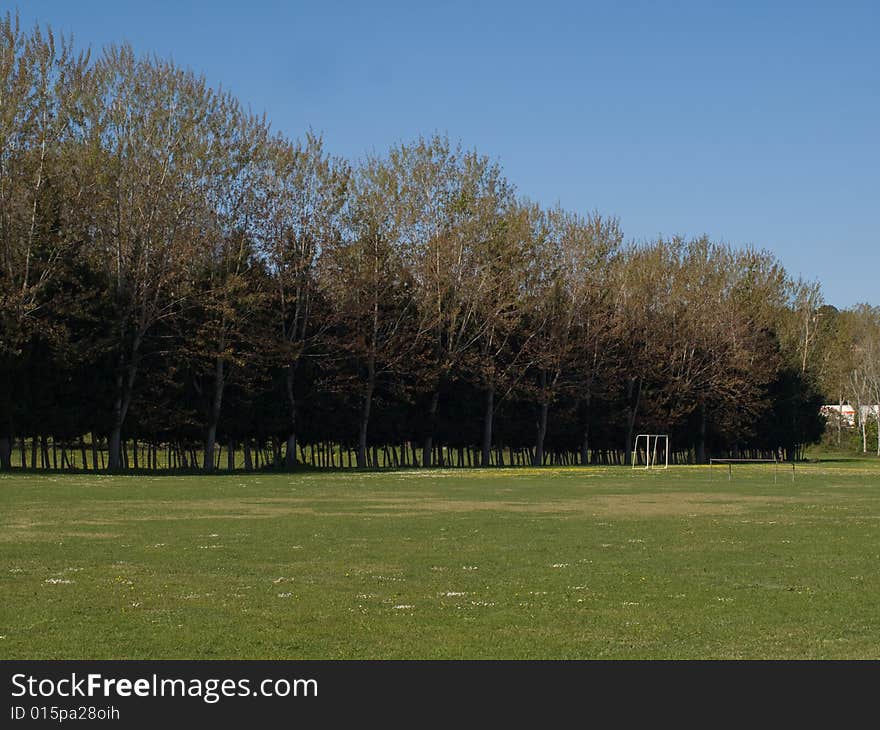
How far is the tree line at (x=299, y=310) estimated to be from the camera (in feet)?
204

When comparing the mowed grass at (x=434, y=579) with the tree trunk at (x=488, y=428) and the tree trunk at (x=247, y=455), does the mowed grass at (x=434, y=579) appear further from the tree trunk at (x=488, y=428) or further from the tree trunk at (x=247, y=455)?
the tree trunk at (x=488, y=428)

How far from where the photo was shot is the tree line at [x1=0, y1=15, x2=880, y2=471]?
62.3m

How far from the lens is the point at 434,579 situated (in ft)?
65.4

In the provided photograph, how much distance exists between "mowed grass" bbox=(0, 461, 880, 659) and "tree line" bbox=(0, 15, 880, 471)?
81.8ft

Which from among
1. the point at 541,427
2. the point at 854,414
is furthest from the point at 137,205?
the point at 854,414

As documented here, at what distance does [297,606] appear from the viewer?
16.8 m

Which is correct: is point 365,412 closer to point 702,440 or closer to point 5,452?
point 5,452

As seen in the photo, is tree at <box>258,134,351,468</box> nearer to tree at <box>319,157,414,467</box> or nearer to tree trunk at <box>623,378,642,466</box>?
tree at <box>319,157,414,467</box>

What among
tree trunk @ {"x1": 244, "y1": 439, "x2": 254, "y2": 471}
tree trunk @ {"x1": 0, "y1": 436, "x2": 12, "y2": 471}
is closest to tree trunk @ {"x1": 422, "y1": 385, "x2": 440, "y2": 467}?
tree trunk @ {"x1": 244, "y1": 439, "x2": 254, "y2": 471}

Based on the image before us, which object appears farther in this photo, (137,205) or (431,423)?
(431,423)

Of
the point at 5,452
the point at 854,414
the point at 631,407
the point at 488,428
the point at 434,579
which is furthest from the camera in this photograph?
the point at 854,414

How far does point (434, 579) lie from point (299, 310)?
186 ft

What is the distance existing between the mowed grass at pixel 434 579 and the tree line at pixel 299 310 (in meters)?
24.9

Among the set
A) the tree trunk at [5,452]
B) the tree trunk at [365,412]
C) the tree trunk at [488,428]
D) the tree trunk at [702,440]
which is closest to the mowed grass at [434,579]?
the tree trunk at [5,452]
